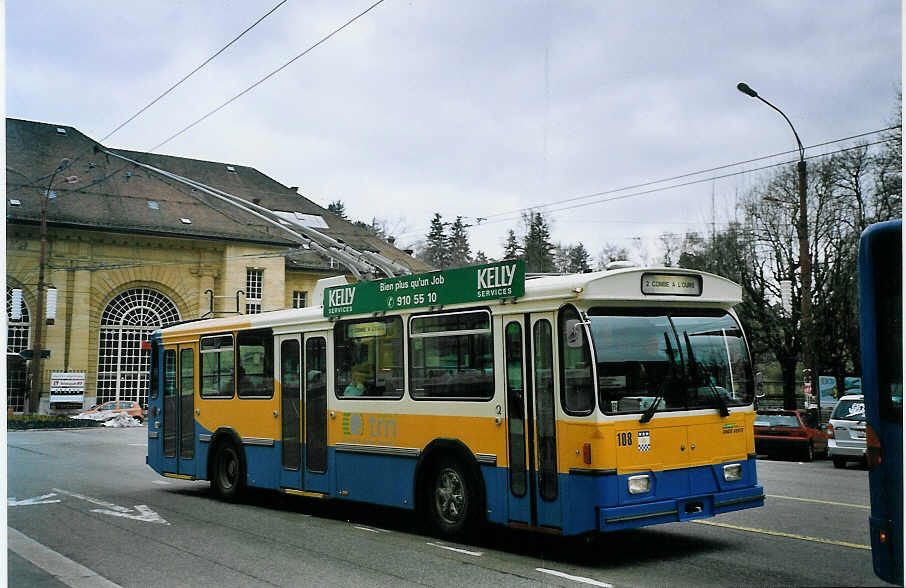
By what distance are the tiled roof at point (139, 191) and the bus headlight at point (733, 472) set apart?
516 cm

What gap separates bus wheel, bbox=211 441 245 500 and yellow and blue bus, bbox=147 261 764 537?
1689mm

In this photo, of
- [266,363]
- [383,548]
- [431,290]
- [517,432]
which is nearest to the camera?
[517,432]

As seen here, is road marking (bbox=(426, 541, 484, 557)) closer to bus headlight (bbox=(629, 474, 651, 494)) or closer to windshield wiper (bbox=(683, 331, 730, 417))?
bus headlight (bbox=(629, 474, 651, 494))

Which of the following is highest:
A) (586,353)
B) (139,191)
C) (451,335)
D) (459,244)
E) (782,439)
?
(139,191)

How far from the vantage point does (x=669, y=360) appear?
7.58 m

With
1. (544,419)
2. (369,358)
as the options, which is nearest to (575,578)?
(544,419)

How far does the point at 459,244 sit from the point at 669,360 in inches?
216

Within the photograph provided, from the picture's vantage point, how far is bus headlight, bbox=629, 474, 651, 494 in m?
7.16

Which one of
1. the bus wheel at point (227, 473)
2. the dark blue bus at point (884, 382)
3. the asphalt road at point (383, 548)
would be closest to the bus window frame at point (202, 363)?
the bus wheel at point (227, 473)

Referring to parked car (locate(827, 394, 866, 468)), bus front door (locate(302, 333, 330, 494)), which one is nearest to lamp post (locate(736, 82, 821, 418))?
bus front door (locate(302, 333, 330, 494))

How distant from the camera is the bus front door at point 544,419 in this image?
7438 mm

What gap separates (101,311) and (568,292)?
48.1 feet

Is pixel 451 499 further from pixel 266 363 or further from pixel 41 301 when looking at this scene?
pixel 41 301

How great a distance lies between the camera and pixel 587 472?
23.3 feet
